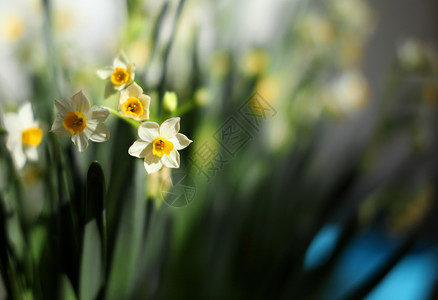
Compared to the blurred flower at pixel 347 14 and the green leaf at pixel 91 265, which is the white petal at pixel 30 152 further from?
the blurred flower at pixel 347 14

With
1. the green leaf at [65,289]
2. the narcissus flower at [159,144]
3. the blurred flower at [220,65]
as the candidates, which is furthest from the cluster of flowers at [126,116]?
the blurred flower at [220,65]

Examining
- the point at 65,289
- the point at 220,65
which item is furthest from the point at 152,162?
the point at 220,65

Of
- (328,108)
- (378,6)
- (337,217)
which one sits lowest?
(337,217)

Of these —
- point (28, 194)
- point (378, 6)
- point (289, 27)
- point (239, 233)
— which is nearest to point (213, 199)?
point (239, 233)

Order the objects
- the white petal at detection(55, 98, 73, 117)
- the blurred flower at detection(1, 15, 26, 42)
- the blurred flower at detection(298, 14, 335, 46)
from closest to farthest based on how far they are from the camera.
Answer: the white petal at detection(55, 98, 73, 117) < the blurred flower at detection(1, 15, 26, 42) < the blurred flower at detection(298, 14, 335, 46)

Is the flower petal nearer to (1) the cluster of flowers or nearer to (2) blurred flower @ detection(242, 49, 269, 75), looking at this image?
(1) the cluster of flowers

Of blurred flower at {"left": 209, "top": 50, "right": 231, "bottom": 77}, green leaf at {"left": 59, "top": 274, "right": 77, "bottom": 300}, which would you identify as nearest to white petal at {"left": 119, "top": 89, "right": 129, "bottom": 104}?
green leaf at {"left": 59, "top": 274, "right": 77, "bottom": 300}

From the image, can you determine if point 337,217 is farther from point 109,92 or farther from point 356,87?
point 109,92

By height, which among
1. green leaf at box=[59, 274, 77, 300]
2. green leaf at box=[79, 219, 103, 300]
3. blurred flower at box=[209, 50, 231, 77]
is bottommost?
green leaf at box=[59, 274, 77, 300]
